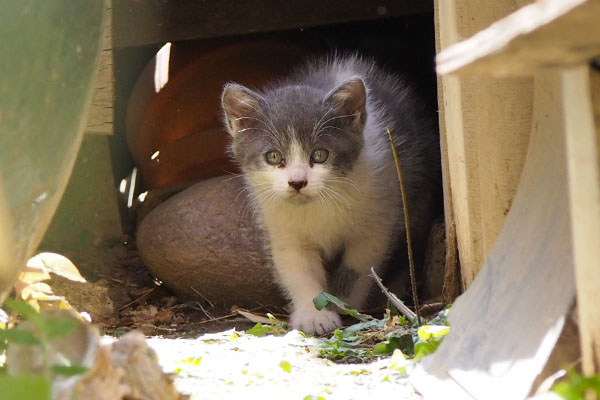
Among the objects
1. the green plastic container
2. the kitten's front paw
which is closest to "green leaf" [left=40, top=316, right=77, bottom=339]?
the green plastic container

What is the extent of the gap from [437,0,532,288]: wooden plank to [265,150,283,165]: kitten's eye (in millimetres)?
1170

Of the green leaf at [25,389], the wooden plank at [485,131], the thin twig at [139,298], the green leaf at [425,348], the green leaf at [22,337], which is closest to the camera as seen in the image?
the green leaf at [25,389]

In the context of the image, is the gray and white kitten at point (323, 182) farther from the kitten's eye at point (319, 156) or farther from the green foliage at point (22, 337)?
the green foliage at point (22, 337)

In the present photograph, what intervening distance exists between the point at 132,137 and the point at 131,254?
773mm

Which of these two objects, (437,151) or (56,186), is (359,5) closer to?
(437,151)

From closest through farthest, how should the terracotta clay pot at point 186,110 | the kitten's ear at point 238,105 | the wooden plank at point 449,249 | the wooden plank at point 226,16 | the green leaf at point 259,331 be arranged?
the wooden plank at point 449,249, the green leaf at point 259,331, the kitten's ear at point 238,105, the wooden plank at point 226,16, the terracotta clay pot at point 186,110

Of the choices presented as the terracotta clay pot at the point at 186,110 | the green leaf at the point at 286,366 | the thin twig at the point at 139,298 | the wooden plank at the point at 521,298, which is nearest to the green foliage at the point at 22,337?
the wooden plank at the point at 521,298

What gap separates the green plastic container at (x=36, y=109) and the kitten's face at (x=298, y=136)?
171 centimetres

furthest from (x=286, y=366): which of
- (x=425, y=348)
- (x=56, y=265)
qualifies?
(x=56, y=265)

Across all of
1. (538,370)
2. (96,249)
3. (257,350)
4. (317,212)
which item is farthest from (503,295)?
(96,249)

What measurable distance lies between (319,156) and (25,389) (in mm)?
2925

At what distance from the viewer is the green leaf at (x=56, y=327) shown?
145cm

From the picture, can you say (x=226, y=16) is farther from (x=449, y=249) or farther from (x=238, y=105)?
(x=449, y=249)

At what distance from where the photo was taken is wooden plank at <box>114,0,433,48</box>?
4.91 meters
